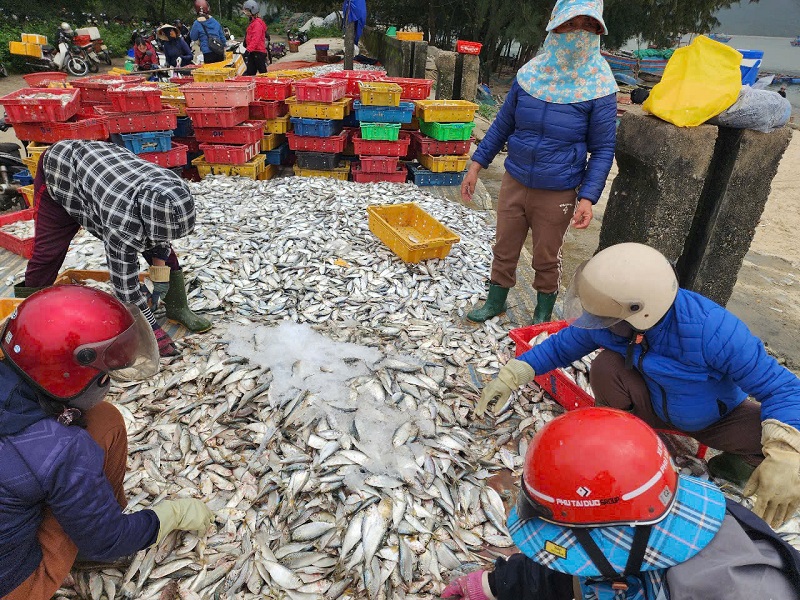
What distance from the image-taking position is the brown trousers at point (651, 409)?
251 centimetres

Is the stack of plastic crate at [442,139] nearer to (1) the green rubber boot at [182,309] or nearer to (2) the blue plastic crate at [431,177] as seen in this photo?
(2) the blue plastic crate at [431,177]

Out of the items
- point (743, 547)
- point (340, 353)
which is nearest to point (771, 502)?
point (743, 547)

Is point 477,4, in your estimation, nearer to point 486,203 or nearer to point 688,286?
point 486,203

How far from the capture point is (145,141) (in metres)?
6.98

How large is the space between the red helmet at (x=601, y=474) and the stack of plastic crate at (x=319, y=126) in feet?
23.7

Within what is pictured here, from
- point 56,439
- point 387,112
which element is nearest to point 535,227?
point 56,439

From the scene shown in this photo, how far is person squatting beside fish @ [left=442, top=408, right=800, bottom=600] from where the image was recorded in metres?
1.31

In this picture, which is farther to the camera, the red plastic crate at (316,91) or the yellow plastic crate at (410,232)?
the red plastic crate at (316,91)

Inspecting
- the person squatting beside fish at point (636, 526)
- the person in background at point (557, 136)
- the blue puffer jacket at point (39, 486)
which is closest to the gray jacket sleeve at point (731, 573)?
the person squatting beside fish at point (636, 526)

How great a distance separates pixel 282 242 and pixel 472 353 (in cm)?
261

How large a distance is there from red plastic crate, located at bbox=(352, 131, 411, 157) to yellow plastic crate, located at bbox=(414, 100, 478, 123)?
1.81ft

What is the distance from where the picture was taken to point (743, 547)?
1.34m

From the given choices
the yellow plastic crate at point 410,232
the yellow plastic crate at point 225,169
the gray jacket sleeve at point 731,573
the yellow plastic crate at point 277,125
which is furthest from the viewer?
the yellow plastic crate at point 277,125

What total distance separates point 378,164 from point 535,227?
15.1 feet
